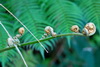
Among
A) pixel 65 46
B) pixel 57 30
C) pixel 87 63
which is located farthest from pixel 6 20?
pixel 65 46

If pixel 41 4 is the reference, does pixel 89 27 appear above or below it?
below

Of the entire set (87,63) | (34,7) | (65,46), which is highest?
(34,7)

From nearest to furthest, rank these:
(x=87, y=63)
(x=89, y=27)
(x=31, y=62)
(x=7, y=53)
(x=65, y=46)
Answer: (x=89, y=27) → (x=7, y=53) → (x=31, y=62) → (x=87, y=63) → (x=65, y=46)

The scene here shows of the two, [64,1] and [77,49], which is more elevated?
[64,1]

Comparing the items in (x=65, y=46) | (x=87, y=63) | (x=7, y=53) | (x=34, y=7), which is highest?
(x=34, y=7)

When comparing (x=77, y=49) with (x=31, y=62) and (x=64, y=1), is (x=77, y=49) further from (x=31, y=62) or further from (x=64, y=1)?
(x=64, y=1)

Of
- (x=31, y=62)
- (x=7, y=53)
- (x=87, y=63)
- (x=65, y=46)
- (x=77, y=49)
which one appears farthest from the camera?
(x=65, y=46)

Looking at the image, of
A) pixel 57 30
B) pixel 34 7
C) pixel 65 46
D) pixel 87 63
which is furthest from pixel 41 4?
pixel 65 46

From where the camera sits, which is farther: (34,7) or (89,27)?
(34,7)

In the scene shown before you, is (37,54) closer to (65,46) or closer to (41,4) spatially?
(65,46)
